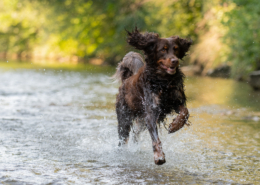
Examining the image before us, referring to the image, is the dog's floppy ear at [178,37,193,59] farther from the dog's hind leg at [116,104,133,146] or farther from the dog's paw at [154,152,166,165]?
the dog's paw at [154,152,166,165]

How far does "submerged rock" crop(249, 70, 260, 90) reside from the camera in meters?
14.5

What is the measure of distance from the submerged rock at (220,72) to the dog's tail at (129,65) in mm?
16322

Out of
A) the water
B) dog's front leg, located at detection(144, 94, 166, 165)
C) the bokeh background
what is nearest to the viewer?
the water

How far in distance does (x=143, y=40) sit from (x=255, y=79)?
412 inches

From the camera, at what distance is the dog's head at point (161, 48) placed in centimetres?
494

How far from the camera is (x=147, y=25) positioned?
27234 millimetres

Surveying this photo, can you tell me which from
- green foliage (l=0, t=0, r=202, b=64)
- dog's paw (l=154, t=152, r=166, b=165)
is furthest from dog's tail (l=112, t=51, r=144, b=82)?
green foliage (l=0, t=0, r=202, b=64)

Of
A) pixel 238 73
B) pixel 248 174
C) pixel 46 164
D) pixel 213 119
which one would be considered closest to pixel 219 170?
pixel 248 174

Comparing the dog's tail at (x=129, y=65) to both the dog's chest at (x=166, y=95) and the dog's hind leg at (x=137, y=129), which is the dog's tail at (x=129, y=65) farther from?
the dog's chest at (x=166, y=95)

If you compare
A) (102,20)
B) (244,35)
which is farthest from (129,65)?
(102,20)

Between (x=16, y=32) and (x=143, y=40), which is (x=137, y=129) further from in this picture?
(x=16, y=32)

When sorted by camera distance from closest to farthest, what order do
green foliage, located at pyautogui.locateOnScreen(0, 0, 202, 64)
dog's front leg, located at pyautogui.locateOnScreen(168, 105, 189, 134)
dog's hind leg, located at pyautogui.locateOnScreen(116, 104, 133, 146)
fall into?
dog's front leg, located at pyautogui.locateOnScreen(168, 105, 189, 134)
dog's hind leg, located at pyautogui.locateOnScreen(116, 104, 133, 146)
green foliage, located at pyautogui.locateOnScreen(0, 0, 202, 64)

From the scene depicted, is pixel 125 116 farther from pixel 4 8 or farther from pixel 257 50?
pixel 4 8

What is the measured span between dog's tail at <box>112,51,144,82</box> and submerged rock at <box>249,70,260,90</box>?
375 inches
